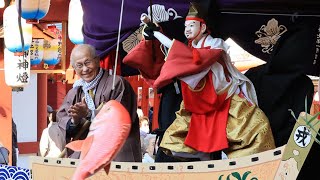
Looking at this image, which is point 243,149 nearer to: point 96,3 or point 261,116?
point 261,116

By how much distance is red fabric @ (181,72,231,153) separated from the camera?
136 inches

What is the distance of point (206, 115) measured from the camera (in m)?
3.50

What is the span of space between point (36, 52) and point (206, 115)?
34.8 feet

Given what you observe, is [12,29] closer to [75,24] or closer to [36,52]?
[75,24]

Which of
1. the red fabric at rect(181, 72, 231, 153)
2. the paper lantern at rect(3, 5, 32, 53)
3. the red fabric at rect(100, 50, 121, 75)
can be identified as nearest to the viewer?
the red fabric at rect(181, 72, 231, 153)

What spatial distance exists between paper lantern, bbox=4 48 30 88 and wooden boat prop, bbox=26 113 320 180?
7237 mm

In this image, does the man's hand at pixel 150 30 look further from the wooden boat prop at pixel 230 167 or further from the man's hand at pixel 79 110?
the wooden boat prop at pixel 230 167

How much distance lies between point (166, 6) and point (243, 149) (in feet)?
4.26

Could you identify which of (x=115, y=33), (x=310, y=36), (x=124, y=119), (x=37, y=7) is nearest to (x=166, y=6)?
(x=115, y=33)

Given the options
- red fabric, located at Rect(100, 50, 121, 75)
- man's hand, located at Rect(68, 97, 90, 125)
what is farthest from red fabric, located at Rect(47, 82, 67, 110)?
man's hand, located at Rect(68, 97, 90, 125)

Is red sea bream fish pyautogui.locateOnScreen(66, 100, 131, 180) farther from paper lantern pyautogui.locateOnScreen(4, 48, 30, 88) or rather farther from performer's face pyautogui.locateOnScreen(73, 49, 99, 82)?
paper lantern pyautogui.locateOnScreen(4, 48, 30, 88)

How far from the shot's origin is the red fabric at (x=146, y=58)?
3836mm

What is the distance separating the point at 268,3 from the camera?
12.2 feet

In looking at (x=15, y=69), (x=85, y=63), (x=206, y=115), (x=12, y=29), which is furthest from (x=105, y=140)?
(x=15, y=69)
